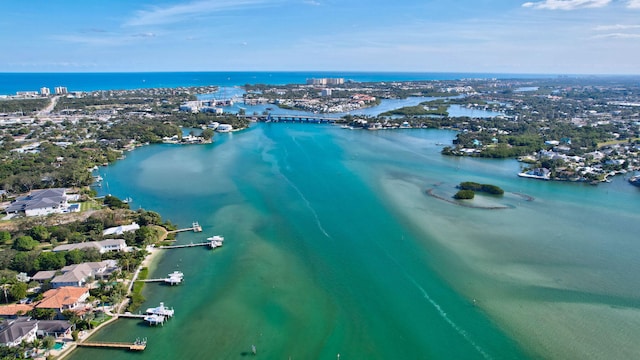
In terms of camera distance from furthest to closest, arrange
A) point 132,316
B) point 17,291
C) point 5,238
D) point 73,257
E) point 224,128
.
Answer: point 224,128
point 5,238
point 73,257
point 17,291
point 132,316

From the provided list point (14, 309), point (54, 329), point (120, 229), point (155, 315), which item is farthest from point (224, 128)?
point (54, 329)

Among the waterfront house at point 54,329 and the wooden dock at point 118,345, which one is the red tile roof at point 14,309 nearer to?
the waterfront house at point 54,329

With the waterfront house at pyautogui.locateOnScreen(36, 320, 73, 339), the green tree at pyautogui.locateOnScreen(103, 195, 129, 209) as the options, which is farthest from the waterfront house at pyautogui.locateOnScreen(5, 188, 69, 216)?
the waterfront house at pyautogui.locateOnScreen(36, 320, 73, 339)

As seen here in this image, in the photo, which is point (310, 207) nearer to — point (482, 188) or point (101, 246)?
point (101, 246)

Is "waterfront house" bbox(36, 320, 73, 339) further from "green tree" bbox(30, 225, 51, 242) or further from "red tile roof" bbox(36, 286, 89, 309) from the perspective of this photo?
"green tree" bbox(30, 225, 51, 242)

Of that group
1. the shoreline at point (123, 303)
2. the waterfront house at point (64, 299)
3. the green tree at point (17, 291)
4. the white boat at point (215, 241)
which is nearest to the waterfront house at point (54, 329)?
the shoreline at point (123, 303)

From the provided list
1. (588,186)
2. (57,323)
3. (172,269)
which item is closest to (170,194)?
(172,269)
